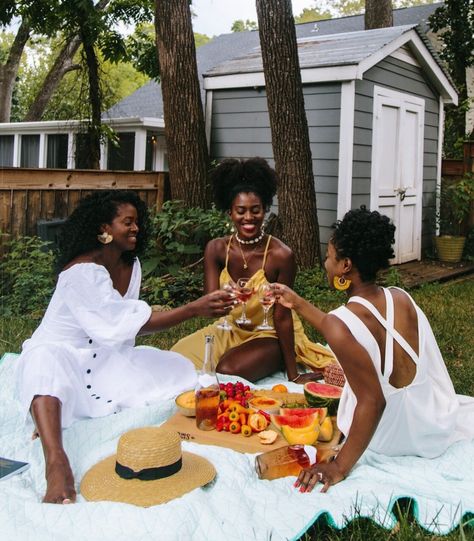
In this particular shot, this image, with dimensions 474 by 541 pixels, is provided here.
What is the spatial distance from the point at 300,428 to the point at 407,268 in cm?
790

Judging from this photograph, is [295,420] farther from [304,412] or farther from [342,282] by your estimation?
[342,282]

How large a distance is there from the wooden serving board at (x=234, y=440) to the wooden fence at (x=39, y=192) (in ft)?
18.0

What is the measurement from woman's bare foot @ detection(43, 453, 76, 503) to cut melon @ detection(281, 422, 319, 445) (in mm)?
1074

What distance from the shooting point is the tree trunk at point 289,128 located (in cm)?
834

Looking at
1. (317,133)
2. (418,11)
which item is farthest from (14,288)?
(418,11)

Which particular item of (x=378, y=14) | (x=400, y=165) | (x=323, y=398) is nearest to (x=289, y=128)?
(x=400, y=165)

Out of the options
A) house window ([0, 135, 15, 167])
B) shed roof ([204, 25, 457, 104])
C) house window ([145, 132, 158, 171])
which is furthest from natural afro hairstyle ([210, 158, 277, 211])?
house window ([0, 135, 15, 167])

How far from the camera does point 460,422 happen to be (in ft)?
12.0

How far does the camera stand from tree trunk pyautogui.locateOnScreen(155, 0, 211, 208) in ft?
29.7

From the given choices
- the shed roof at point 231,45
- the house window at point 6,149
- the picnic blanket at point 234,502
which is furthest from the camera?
the house window at point 6,149

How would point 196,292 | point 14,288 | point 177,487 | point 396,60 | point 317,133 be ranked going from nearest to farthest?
point 177,487 < point 14,288 < point 196,292 < point 317,133 < point 396,60

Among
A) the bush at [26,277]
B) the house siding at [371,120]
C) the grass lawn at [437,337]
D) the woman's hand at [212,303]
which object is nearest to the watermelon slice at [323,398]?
the woman's hand at [212,303]

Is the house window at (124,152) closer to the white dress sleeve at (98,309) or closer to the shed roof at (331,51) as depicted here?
the shed roof at (331,51)

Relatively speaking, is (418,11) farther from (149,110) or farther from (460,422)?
(460,422)
